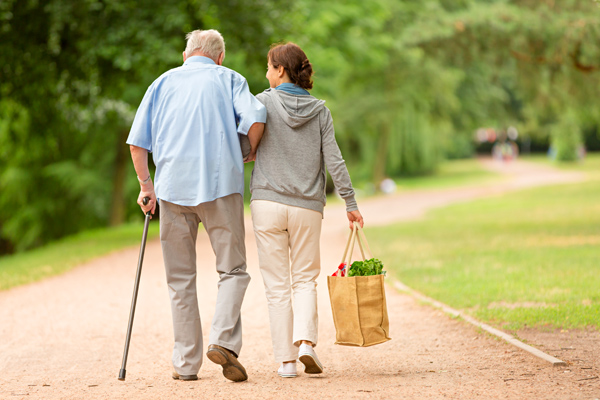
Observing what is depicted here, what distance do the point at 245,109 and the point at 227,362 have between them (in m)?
1.47

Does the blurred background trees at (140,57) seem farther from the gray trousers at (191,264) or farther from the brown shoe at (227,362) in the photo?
the brown shoe at (227,362)

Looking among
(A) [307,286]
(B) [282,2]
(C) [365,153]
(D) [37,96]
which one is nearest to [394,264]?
(B) [282,2]

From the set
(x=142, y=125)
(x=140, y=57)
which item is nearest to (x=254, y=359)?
(x=142, y=125)

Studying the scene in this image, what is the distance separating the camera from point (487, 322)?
6297 mm

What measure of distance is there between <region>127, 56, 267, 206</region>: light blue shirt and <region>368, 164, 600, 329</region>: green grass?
9.79 feet

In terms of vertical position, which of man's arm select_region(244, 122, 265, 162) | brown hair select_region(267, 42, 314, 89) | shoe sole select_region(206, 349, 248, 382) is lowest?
shoe sole select_region(206, 349, 248, 382)

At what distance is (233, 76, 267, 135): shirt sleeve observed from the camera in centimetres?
438

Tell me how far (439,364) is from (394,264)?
19.6ft

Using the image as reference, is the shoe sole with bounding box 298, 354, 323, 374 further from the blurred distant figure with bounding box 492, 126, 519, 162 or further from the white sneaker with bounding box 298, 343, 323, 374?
the blurred distant figure with bounding box 492, 126, 519, 162

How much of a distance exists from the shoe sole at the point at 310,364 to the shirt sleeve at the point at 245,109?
136cm

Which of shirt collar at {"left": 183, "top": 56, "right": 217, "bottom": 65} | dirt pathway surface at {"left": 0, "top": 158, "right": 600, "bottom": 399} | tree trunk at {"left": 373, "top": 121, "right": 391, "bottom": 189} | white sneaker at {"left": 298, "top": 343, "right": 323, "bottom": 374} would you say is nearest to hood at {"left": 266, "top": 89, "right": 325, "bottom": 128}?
shirt collar at {"left": 183, "top": 56, "right": 217, "bottom": 65}

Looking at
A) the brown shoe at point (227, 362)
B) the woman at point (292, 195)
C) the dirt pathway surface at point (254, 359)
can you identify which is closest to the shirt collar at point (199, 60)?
the woman at point (292, 195)

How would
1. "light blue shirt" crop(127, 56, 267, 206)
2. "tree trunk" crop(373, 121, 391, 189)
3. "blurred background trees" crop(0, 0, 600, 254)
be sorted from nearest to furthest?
1. "light blue shirt" crop(127, 56, 267, 206)
2. "blurred background trees" crop(0, 0, 600, 254)
3. "tree trunk" crop(373, 121, 391, 189)

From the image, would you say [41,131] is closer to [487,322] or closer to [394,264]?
[394,264]
